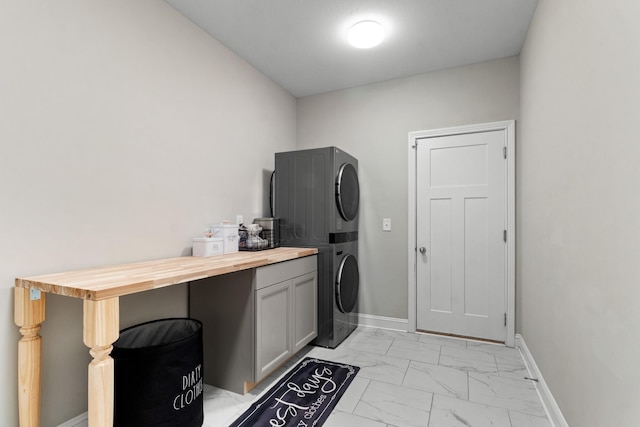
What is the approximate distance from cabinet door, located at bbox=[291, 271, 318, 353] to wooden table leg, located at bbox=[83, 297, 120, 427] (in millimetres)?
1283

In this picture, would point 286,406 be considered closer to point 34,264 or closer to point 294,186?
point 34,264

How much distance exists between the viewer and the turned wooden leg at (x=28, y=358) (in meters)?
1.33

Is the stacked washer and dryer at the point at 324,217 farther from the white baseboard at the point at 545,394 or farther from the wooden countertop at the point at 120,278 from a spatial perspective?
the white baseboard at the point at 545,394

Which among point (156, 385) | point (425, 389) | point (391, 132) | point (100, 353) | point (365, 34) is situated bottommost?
point (425, 389)

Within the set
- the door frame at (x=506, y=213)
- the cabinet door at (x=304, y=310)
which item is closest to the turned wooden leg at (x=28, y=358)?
the cabinet door at (x=304, y=310)

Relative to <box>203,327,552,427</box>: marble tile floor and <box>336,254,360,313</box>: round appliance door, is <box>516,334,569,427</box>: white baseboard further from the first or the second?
<box>336,254,360,313</box>: round appliance door

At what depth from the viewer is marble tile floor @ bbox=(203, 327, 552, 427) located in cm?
175

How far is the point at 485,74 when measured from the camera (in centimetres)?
291

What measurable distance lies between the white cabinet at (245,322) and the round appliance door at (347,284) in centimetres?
63

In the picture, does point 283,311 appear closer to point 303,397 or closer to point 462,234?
point 303,397

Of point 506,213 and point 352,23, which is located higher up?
point 352,23

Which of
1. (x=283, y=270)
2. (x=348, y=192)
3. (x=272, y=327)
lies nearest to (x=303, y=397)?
(x=272, y=327)

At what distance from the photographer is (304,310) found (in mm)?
2457

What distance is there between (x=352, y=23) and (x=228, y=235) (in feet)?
5.94
